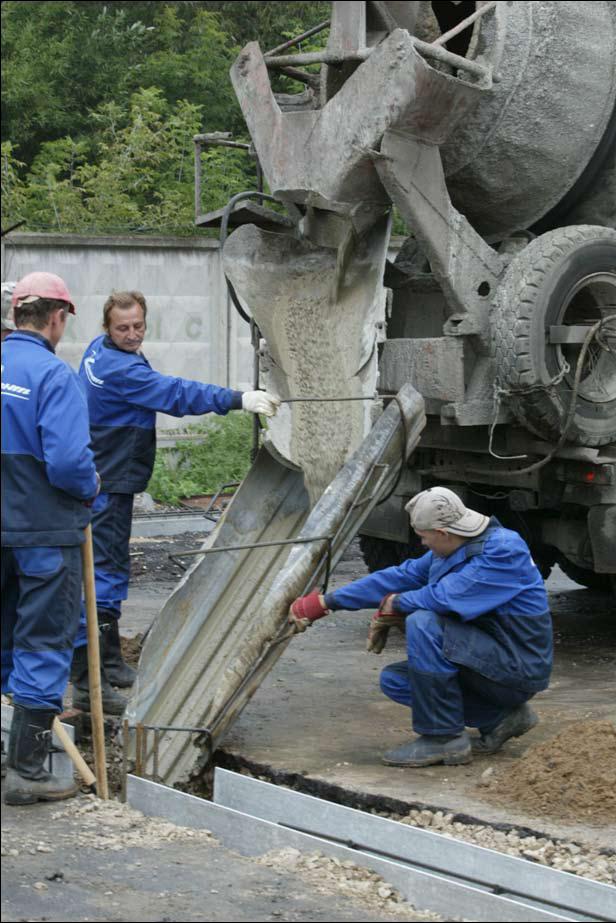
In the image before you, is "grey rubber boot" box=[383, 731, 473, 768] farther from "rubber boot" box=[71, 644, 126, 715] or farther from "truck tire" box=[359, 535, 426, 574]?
"truck tire" box=[359, 535, 426, 574]

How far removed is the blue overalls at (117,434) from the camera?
18.6 feet

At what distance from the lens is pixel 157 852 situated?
4.05 m

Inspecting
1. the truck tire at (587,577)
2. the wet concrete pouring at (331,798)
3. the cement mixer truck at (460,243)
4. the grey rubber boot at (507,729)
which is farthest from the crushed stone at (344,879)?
the truck tire at (587,577)

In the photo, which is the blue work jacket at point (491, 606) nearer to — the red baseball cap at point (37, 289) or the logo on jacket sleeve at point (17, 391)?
the logo on jacket sleeve at point (17, 391)

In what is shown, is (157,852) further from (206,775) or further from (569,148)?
(569,148)

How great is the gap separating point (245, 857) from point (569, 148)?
13.1 ft

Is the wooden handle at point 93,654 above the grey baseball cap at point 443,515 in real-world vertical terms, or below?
below

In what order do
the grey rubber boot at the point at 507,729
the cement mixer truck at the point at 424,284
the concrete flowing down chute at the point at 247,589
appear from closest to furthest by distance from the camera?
the concrete flowing down chute at the point at 247,589 → the grey rubber boot at the point at 507,729 → the cement mixer truck at the point at 424,284

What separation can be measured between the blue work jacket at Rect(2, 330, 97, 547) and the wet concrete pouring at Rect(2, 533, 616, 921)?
90 cm

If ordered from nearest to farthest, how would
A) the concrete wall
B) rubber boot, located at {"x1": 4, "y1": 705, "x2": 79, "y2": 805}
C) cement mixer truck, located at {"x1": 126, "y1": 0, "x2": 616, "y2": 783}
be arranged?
1. rubber boot, located at {"x1": 4, "y1": 705, "x2": 79, "y2": 805}
2. cement mixer truck, located at {"x1": 126, "y1": 0, "x2": 616, "y2": 783}
3. the concrete wall

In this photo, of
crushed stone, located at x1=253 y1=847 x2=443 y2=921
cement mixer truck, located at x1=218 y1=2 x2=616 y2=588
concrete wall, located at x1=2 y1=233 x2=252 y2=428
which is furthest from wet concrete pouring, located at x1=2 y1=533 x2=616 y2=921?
concrete wall, located at x1=2 y1=233 x2=252 y2=428

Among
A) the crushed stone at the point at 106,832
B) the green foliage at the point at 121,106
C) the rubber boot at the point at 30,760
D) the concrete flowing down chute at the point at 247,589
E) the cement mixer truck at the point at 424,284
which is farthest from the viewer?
the green foliage at the point at 121,106

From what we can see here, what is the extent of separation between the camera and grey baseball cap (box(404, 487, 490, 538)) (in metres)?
5.01

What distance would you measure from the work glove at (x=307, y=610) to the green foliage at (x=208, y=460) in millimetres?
7191
